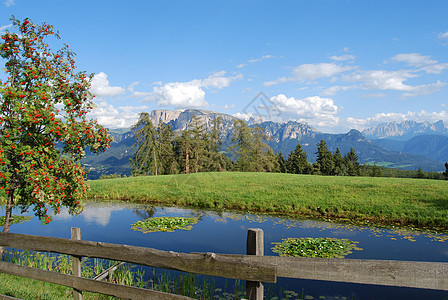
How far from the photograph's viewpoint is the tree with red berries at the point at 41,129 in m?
7.64

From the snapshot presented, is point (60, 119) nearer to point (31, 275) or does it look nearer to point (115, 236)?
point (31, 275)

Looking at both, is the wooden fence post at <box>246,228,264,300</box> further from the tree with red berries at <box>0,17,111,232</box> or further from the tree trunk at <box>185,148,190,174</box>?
the tree trunk at <box>185,148,190,174</box>

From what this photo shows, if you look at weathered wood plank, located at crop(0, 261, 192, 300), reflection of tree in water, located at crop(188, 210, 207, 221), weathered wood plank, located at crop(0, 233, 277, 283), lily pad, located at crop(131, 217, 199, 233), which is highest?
weathered wood plank, located at crop(0, 233, 277, 283)

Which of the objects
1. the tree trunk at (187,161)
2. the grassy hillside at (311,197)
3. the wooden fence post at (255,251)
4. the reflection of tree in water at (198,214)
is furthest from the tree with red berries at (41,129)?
the tree trunk at (187,161)

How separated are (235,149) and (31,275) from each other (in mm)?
71151

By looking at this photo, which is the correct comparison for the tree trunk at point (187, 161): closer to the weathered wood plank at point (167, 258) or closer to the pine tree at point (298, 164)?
the pine tree at point (298, 164)

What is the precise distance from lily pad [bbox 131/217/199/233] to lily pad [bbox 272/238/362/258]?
6438mm

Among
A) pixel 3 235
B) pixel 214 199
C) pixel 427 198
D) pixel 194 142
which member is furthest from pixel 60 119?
pixel 194 142

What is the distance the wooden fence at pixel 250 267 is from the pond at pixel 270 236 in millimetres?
6621

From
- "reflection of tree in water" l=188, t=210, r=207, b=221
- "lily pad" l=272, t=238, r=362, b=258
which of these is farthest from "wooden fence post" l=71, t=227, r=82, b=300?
"reflection of tree in water" l=188, t=210, r=207, b=221

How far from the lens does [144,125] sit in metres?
57.8

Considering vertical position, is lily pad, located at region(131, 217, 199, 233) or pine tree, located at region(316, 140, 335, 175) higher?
pine tree, located at region(316, 140, 335, 175)

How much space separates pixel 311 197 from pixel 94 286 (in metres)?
21.9

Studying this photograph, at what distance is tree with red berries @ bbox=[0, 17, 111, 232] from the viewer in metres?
7.64
